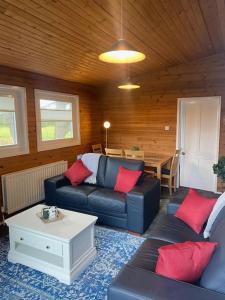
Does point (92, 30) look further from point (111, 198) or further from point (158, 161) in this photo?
point (158, 161)

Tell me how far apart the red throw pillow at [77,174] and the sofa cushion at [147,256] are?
1948mm

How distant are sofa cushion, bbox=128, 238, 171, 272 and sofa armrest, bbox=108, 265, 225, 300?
251 mm

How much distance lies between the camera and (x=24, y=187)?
377cm

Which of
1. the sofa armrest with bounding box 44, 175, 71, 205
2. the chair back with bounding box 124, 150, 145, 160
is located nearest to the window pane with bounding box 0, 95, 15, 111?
the sofa armrest with bounding box 44, 175, 71, 205

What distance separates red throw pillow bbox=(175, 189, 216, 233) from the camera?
2320mm

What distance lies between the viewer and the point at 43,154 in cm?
432

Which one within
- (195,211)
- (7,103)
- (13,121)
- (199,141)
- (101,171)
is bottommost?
(195,211)

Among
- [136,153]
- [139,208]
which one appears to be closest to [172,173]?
[136,153]

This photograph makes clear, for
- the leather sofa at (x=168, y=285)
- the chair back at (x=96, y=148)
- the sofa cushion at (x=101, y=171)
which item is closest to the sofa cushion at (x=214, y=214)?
the leather sofa at (x=168, y=285)

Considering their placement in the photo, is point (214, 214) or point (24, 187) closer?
point (214, 214)

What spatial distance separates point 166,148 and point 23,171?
121 inches

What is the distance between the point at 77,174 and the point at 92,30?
2182 millimetres

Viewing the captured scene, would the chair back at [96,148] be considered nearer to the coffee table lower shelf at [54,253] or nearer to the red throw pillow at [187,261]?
the coffee table lower shelf at [54,253]

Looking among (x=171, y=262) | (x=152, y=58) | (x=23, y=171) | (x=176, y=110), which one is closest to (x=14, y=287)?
(x=171, y=262)
